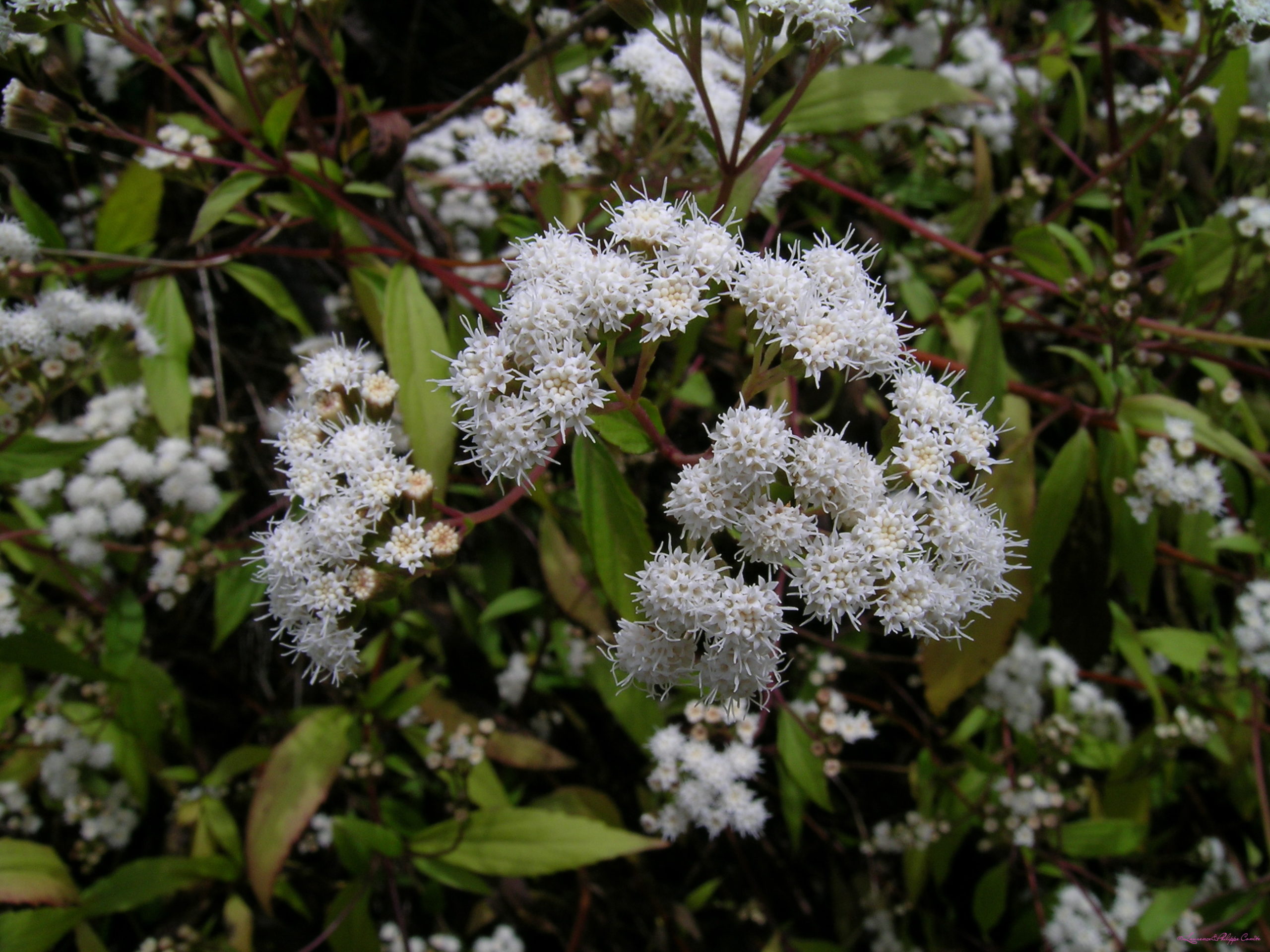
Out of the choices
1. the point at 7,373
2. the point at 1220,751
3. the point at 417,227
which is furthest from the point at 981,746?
the point at 7,373

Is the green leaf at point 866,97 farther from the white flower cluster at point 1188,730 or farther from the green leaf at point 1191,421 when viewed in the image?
the white flower cluster at point 1188,730

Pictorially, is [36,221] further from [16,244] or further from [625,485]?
[625,485]

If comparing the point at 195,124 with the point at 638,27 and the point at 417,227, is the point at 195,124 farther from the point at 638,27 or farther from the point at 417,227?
the point at 638,27

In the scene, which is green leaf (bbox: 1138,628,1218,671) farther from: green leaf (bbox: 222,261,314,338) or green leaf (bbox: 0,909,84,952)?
green leaf (bbox: 0,909,84,952)

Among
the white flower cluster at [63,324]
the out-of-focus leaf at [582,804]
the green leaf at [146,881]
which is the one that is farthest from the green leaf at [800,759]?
the white flower cluster at [63,324]

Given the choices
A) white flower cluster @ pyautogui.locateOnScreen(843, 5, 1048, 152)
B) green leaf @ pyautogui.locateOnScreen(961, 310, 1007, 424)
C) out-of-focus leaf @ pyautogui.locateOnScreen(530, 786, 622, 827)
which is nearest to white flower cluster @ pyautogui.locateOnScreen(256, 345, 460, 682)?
out-of-focus leaf @ pyautogui.locateOnScreen(530, 786, 622, 827)

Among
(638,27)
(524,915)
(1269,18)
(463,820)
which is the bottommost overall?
(524,915)
